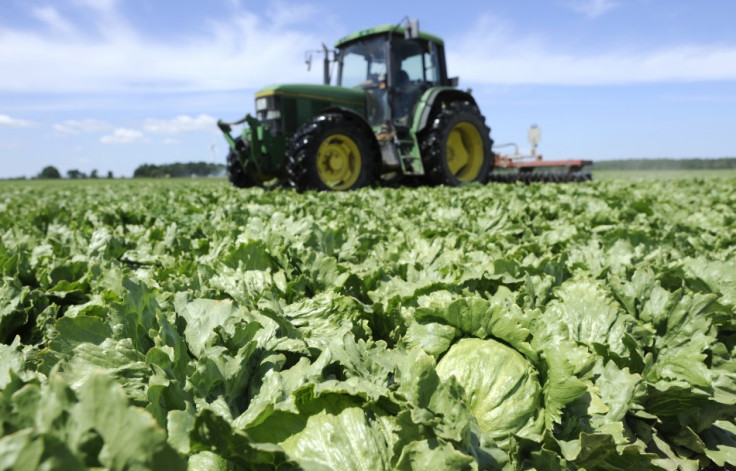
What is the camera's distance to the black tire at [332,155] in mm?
8367

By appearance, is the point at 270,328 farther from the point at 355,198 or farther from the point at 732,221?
the point at 355,198

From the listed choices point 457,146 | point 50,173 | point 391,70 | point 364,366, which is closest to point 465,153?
point 457,146

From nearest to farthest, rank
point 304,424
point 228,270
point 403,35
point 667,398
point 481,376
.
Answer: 1. point 304,424
2. point 481,376
3. point 667,398
4. point 228,270
5. point 403,35

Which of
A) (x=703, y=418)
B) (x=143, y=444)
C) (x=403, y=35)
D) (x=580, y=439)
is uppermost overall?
(x=403, y=35)

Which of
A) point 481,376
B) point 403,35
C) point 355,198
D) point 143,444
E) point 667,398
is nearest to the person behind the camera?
point 143,444

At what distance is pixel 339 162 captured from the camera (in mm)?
9109

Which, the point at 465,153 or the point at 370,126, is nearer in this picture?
the point at 370,126

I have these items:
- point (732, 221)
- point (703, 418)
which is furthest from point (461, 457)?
point (732, 221)

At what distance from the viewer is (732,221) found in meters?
4.46

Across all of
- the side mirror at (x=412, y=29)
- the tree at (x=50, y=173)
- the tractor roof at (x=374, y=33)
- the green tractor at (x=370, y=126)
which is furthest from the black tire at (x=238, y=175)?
the tree at (x=50, y=173)

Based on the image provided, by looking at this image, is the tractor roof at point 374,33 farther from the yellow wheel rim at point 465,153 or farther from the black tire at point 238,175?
the black tire at point 238,175

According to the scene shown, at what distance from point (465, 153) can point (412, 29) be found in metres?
3.47

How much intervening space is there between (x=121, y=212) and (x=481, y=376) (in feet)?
15.2

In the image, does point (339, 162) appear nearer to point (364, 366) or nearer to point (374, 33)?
point (374, 33)
